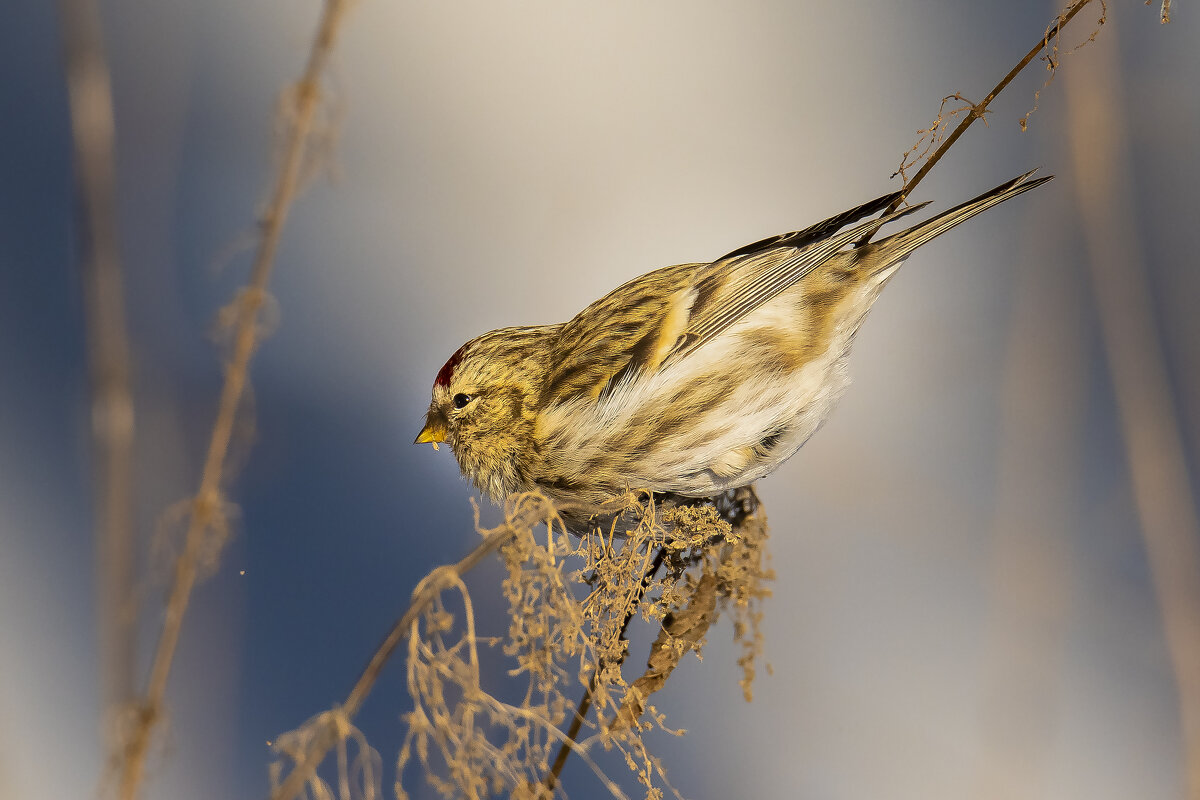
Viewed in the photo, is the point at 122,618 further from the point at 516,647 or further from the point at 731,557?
the point at 731,557

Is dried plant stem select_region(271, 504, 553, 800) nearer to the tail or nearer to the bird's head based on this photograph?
the bird's head

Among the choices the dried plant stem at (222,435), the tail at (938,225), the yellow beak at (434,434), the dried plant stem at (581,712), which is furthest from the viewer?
the yellow beak at (434,434)

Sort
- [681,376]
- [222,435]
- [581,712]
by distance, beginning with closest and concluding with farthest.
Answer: [222,435], [581,712], [681,376]

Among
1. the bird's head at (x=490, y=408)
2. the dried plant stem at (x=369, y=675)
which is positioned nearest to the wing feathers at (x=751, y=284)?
the bird's head at (x=490, y=408)

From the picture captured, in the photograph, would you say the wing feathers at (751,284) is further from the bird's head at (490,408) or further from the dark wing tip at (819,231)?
the bird's head at (490,408)

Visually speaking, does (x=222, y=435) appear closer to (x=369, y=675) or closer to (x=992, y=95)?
(x=369, y=675)

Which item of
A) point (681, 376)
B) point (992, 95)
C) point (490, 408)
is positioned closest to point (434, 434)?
point (490, 408)

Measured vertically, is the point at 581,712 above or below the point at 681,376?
below

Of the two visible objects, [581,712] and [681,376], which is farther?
[681,376]
